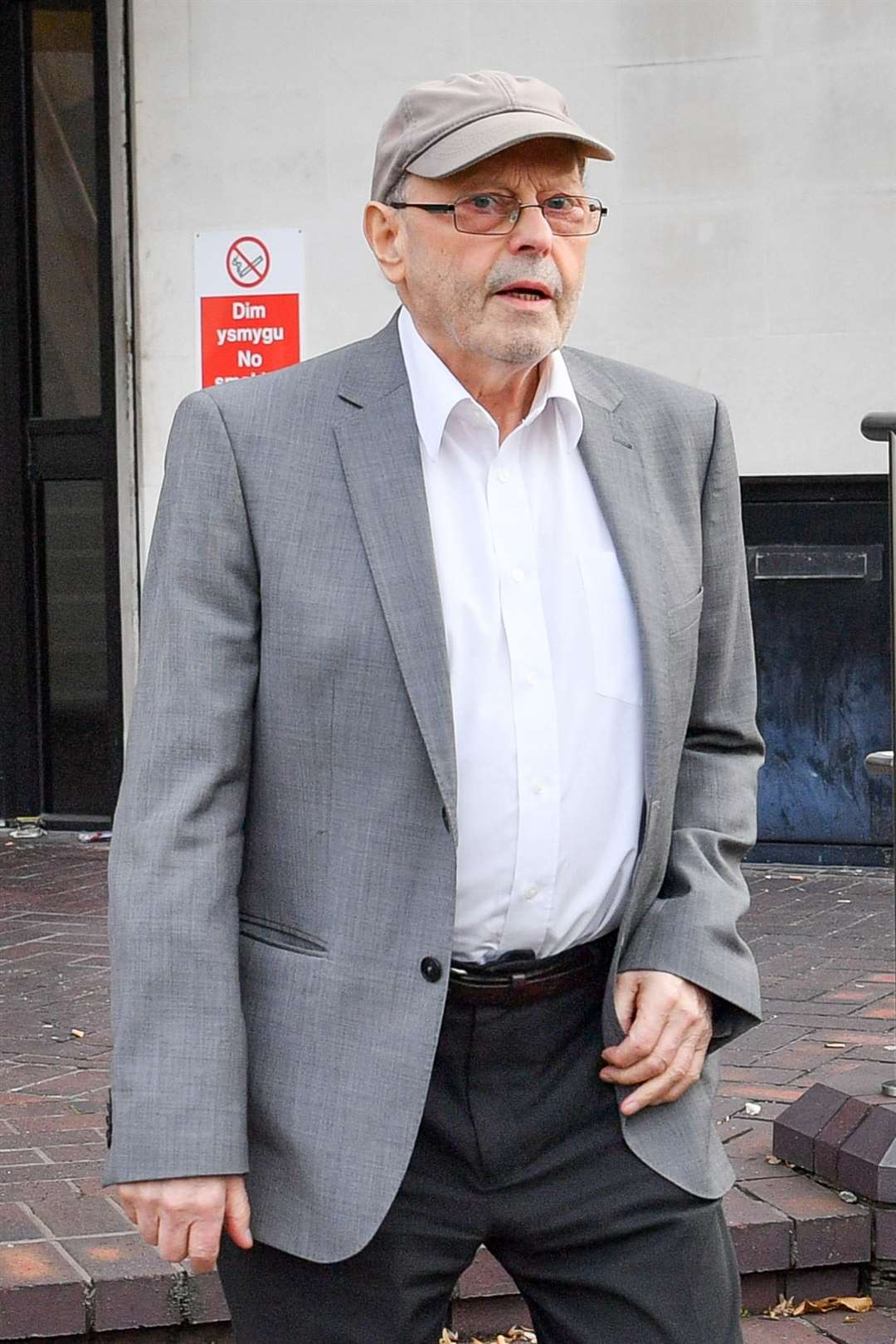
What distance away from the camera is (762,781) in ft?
27.6

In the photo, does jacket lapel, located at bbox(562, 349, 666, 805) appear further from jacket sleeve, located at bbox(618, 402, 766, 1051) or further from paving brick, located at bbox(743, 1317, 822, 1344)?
A: paving brick, located at bbox(743, 1317, 822, 1344)

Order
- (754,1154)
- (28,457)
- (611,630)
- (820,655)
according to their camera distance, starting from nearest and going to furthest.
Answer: (611,630)
(754,1154)
(820,655)
(28,457)

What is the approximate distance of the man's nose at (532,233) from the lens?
2.20m

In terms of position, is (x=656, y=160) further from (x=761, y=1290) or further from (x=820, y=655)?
(x=761, y=1290)

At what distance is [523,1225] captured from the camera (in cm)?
228

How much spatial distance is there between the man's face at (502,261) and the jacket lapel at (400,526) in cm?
13

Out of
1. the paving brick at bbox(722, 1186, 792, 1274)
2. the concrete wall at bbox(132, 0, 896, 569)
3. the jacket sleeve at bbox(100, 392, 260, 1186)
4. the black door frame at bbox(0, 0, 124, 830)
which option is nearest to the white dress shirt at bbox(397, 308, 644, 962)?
the jacket sleeve at bbox(100, 392, 260, 1186)

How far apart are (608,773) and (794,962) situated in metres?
4.46

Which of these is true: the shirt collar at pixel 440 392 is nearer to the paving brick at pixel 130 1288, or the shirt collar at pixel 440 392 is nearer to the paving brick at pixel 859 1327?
the paving brick at pixel 130 1288

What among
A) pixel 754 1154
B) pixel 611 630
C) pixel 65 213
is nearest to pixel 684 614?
pixel 611 630

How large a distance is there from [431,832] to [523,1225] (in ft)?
1.55

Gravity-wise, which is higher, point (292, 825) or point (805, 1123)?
point (292, 825)

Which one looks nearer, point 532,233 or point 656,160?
point 532,233

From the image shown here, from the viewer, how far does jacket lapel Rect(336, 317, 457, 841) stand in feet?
7.06
